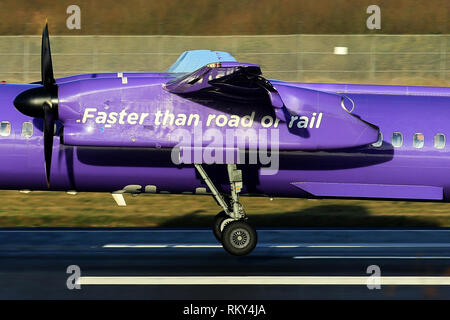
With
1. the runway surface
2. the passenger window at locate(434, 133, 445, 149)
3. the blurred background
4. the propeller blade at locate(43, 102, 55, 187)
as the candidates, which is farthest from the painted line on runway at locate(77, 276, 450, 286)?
the blurred background

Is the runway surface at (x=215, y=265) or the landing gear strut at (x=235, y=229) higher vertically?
the landing gear strut at (x=235, y=229)

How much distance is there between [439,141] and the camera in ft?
65.4

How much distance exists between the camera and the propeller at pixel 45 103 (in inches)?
693

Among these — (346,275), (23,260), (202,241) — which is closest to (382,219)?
(202,241)

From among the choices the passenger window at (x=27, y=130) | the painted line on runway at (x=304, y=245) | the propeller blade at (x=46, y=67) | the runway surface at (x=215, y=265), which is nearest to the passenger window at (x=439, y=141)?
the runway surface at (x=215, y=265)

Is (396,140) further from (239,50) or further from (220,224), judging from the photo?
(239,50)

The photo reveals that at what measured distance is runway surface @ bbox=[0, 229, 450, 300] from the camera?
1555 centimetres

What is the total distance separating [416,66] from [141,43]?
1471 cm

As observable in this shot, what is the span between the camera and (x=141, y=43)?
4356cm

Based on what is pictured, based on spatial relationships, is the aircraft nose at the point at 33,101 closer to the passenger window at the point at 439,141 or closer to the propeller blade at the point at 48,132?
the propeller blade at the point at 48,132

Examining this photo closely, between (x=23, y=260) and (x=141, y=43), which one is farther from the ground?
(x=141, y=43)

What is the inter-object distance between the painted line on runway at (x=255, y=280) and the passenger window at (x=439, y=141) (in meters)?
3.92
